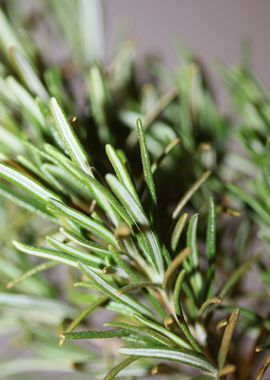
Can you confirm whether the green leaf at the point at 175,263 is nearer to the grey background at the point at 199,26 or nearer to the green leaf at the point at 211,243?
the green leaf at the point at 211,243

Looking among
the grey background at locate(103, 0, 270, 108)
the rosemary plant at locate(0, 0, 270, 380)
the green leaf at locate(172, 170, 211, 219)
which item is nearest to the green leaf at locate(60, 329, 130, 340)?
the rosemary plant at locate(0, 0, 270, 380)

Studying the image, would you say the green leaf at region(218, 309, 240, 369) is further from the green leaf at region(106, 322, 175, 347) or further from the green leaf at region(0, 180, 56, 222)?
the green leaf at region(0, 180, 56, 222)

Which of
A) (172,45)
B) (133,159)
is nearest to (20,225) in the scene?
(133,159)

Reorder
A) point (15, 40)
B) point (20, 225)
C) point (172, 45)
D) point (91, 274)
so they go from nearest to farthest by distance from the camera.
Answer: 1. point (91, 274)
2. point (15, 40)
3. point (20, 225)
4. point (172, 45)

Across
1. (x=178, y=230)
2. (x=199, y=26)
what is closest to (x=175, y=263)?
(x=178, y=230)

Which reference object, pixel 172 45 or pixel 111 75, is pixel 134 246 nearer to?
pixel 111 75

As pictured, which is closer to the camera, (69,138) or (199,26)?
(69,138)

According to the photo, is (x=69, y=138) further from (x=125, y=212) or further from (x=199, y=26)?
(x=199, y=26)
